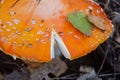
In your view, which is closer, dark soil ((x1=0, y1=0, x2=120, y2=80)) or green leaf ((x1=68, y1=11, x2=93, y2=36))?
green leaf ((x1=68, y1=11, x2=93, y2=36))

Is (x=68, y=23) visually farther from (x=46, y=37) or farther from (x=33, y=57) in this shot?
(x=33, y=57)

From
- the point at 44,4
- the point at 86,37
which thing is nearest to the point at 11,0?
the point at 44,4

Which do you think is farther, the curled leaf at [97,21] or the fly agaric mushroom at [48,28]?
the curled leaf at [97,21]

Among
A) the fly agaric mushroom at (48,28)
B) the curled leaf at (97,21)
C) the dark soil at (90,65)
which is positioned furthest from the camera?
the dark soil at (90,65)

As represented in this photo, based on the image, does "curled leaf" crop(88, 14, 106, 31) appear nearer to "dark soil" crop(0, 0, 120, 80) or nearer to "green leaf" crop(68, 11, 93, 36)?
"green leaf" crop(68, 11, 93, 36)

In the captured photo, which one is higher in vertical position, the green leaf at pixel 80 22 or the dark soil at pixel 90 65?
the green leaf at pixel 80 22

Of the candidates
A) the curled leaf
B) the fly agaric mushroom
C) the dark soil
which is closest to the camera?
the fly agaric mushroom

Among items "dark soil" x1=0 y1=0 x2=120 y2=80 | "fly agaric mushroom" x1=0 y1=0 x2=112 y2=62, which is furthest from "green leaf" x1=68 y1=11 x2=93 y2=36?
"dark soil" x1=0 y1=0 x2=120 y2=80

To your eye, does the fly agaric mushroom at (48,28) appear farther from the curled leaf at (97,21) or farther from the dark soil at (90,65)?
the dark soil at (90,65)

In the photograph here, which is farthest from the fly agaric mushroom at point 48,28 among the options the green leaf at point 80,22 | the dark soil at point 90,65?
the dark soil at point 90,65

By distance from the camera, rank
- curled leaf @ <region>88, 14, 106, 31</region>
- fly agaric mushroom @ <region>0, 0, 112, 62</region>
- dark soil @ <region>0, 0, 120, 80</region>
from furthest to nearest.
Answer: dark soil @ <region>0, 0, 120, 80</region> → curled leaf @ <region>88, 14, 106, 31</region> → fly agaric mushroom @ <region>0, 0, 112, 62</region>
